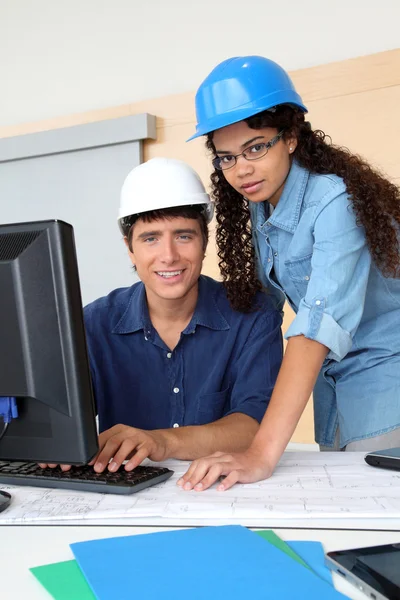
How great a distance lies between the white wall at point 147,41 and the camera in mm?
2900

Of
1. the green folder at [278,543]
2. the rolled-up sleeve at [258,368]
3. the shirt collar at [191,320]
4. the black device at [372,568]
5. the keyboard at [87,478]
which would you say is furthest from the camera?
the shirt collar at [191,320]

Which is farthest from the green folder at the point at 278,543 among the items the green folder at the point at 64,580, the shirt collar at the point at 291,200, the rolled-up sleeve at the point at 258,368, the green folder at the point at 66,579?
the shirt collar at the point at 291,200

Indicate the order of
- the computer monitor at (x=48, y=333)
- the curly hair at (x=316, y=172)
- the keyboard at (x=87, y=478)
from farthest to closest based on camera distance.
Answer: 1. the curly hair at (x=316, y=172)
2. the keyboard at (x=87, y=478)
3. the computer monitor at (x=48, y=333)

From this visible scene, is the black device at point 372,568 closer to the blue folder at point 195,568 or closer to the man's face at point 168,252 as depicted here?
the blue folder at point 195,568

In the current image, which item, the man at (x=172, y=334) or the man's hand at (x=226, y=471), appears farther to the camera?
the man at (x=172, y=334)

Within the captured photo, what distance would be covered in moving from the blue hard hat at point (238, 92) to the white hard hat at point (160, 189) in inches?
6.7

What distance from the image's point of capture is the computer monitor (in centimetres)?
96

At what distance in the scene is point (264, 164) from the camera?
1.55 m

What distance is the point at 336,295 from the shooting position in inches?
54.0

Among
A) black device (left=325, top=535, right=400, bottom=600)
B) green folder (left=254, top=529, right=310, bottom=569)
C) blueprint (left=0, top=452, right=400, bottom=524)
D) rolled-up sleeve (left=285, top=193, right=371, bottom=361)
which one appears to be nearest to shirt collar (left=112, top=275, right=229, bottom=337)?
rolled-up sleeve (left=285, top=193, right=371, bottom=361)

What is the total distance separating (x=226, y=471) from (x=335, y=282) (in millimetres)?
457

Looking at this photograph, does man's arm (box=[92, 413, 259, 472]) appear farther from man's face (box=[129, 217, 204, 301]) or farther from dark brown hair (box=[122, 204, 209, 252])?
dark brown hair (box=[122, 204, 209, 252])

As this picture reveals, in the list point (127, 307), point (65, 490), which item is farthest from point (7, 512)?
point (127, 307)

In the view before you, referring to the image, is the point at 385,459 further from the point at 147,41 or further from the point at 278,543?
the point at 147,41
